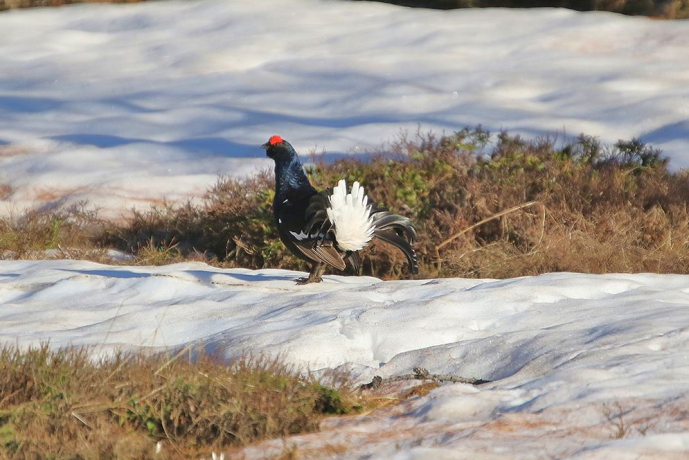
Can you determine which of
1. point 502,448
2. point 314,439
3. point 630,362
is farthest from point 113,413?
point 630,362

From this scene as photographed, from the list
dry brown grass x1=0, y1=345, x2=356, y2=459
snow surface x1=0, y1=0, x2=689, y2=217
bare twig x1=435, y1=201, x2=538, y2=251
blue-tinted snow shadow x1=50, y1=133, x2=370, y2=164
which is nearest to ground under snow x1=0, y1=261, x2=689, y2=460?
dry brown grass x1=0, y1=345, x2=356, y2=459

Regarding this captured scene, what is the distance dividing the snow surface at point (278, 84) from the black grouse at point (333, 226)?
3663 millimetres

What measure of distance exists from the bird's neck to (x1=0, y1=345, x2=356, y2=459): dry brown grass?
3.14m

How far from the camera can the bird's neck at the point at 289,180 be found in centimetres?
696

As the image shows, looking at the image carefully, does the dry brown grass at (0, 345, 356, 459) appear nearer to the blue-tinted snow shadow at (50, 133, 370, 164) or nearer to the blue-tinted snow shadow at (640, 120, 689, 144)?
the blue-tinted snow shadow at (50, 133, 370, 164)

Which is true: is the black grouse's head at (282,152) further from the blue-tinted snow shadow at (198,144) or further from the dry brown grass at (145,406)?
the blue-tinted snow shadow at (198,144)

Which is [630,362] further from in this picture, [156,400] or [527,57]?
[527,57]

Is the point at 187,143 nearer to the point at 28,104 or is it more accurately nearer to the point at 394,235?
the point at 28,104

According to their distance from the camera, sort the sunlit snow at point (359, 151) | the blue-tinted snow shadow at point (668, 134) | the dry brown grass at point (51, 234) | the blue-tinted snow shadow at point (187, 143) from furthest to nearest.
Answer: the blue-tinted snow shadow at point (187, 143) → the blue-tinted snow shadow at point (668, 134) → the dry brown grass at point (51, 234) → the sunlit snow at point (359, 151)

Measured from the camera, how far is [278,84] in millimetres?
14305

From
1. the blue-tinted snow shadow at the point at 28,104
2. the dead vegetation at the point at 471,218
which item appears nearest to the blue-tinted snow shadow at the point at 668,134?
the dead vegetation at the point at 471,218

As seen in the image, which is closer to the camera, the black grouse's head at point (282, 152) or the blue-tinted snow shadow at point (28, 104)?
the black grouse's head at point (282, 152)

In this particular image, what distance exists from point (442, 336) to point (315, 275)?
1770 mm

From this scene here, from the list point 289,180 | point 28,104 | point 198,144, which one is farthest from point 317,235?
point 28,104
